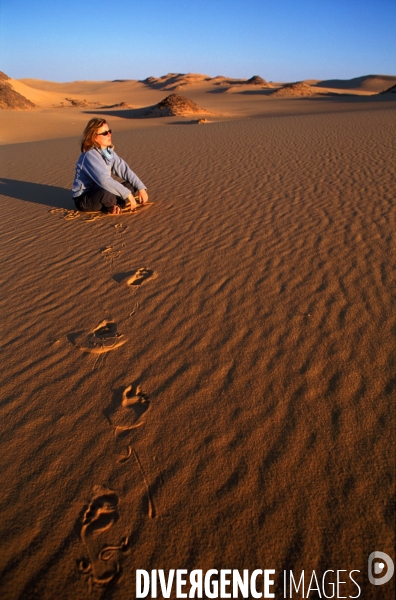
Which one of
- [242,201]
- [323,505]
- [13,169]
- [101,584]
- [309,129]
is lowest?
[101,584]

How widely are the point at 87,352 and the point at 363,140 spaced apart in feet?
33.7

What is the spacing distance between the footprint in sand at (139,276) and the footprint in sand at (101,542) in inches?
88.5

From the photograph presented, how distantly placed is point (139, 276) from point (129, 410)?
186 centimetres

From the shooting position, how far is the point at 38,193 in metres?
7.45

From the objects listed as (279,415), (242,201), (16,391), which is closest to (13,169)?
(242,201)

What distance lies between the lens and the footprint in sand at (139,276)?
384 centimetres

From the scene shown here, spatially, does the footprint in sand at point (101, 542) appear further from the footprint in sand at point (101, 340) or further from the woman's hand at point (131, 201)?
the woman's hand at point (131, 201)

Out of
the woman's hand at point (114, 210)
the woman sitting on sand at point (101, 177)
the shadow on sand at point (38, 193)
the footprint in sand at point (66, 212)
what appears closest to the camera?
the woman sitting on sand at point (101, 177)

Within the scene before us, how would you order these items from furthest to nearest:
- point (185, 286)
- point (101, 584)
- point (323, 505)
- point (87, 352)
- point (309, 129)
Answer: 1. point (309, 129)
2. point (185, 286)
3. point (87, 352)
4. point (323, 505)
5. point (101, 584)

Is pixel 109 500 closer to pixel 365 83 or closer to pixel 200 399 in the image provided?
pixel 200 399

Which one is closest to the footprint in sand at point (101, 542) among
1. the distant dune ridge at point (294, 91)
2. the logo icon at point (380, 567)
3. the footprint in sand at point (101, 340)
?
the logo icon at point (380, 567)

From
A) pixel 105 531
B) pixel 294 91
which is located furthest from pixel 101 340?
pixel 294 91

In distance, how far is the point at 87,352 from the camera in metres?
2.88

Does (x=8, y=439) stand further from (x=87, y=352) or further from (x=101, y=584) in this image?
(x=101, y=584)
